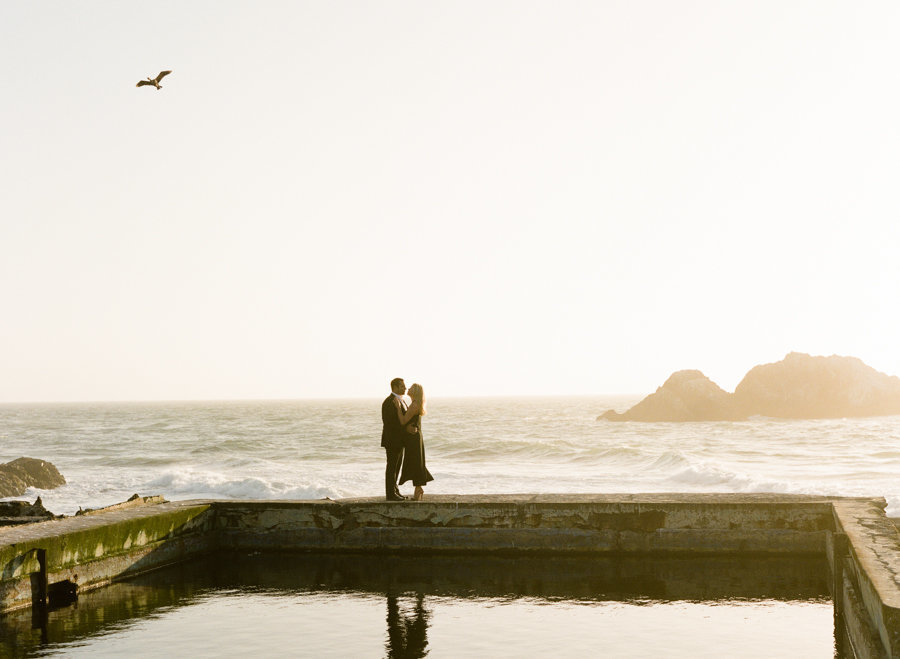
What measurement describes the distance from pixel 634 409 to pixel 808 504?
263ft

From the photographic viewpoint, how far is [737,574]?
374 inches

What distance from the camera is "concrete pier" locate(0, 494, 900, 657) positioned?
31.2 feet

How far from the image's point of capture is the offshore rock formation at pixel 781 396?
85.9 m

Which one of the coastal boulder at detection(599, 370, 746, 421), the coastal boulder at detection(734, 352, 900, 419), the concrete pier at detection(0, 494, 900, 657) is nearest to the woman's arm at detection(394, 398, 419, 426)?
the concrete pier at detection(0, 494, 900, 657)

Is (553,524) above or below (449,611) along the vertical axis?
above

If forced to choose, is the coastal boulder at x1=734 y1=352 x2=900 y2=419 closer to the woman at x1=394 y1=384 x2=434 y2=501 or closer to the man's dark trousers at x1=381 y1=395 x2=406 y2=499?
the woman at x1=394 y1=384 x2=434 y2=501

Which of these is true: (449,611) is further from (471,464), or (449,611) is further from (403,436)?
(471,464)

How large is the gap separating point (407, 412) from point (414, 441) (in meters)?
0.36

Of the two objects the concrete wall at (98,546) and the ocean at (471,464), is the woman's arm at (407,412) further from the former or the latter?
the ocean at (471,464)

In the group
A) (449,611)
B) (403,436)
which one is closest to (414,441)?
(403,436)

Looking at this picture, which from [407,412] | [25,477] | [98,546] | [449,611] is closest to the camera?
[449,611]

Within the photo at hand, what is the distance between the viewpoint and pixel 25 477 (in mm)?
31438

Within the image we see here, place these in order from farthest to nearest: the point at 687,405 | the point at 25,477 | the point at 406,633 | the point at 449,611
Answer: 1. the point at 687,405
2. the point at 25,477
3. the point at 449,611
4. the point at 406,633

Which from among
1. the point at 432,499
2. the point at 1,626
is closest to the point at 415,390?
the point at 432,499
